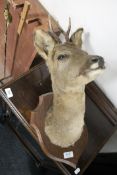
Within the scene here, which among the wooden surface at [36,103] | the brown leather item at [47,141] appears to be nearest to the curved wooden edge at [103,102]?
the wooden surface at [36,103]

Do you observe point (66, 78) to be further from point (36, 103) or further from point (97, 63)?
point (36, 103)

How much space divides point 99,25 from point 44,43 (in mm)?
215

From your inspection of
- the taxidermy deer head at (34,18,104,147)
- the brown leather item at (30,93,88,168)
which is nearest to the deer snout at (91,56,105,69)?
the taxidermy deer head at (34,18,104,147)

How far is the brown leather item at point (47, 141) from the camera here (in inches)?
49.0

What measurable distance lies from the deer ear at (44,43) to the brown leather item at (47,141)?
0.75ft

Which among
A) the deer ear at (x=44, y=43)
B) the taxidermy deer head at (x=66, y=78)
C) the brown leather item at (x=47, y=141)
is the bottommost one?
the brown leather item at (x=47, y=141)

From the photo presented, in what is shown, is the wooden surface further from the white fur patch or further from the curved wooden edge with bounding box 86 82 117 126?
the white fur patch

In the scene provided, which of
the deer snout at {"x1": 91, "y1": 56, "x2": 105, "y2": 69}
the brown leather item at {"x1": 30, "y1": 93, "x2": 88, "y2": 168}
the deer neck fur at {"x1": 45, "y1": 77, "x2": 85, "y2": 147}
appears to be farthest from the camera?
the brown leather item at {"x1": 30, "y1": 93, "x2": 88, "y2": 168}

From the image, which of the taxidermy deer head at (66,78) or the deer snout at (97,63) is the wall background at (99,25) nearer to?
the taxidermy deer head at (66,78)

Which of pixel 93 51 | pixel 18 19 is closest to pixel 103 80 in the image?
pixel 93 51

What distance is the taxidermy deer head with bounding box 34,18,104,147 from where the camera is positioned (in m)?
0.99

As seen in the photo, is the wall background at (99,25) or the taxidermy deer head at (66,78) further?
the wall background at (99,25)

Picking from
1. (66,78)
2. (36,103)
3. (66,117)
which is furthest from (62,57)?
(36,103)

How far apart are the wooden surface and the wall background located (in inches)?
3.3
